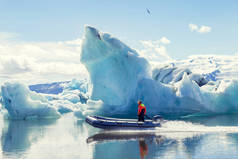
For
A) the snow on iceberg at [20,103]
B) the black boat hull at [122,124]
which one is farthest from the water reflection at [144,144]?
the snow on iceberg at [20,103]

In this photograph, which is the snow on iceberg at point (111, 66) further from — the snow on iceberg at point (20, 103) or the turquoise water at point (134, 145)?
the turquoise water at point (134, 145)

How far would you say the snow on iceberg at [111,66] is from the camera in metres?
20.3

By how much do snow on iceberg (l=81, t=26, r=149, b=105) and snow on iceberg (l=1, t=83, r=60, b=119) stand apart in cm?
459

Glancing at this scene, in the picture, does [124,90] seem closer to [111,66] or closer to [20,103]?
[111,66]

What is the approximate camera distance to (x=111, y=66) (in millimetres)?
20984

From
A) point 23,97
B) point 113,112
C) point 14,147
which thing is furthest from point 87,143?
point 23,97

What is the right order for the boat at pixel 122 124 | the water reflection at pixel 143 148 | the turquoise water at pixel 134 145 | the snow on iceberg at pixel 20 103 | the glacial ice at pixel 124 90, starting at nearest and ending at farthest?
1. the water reflection at pixel 143 148
2. the turquoise water at pixel 134 145
3. the boat at pixel 122 124
4. the glacial ice at pixel 124 90
5. the snow on iceberg at pixel 20 103

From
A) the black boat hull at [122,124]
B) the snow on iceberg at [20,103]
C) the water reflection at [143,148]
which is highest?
the snow on iceberg at [20,103]

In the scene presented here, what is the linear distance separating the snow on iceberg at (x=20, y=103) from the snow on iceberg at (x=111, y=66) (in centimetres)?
459

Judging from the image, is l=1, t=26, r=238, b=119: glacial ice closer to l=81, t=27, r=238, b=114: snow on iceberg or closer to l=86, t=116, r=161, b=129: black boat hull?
l=81, t=27, r=238, b=114: snow on iceberg

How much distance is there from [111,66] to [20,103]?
7.21 m

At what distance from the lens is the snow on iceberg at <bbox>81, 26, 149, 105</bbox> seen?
2033cm

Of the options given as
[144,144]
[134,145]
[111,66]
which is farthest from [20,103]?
[144,144]

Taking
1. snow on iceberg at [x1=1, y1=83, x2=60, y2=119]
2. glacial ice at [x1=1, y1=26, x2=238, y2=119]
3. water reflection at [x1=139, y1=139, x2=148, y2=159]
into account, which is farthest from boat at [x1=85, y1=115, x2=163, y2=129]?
snow on iceberg at [x1=1, y1=83, x2=60, y2=119]
